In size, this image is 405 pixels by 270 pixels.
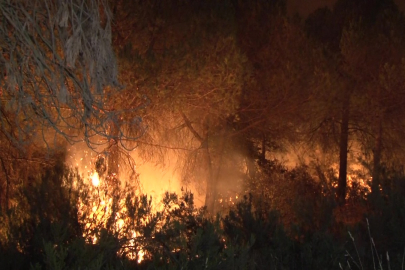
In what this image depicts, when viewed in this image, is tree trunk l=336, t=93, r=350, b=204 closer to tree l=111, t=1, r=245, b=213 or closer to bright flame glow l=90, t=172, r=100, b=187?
tree l=111, t=1, r=245, b=213

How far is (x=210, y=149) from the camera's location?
46.9 feet

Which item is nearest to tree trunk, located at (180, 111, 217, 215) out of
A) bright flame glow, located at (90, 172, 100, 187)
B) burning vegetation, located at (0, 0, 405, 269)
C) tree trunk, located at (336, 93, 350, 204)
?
burning vegetation, located at (0, 0, 405, 269)

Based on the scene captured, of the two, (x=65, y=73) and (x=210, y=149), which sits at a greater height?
(x=210, y=149)

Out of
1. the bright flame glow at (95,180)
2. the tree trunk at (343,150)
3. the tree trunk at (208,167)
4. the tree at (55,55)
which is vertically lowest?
the bright flame glow at (95,180)

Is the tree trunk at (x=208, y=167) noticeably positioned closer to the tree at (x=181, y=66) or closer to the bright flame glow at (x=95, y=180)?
the tree at (x=181, y=66)

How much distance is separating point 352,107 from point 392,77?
1.23m

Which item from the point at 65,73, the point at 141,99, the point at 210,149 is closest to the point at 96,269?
the point at 65,73

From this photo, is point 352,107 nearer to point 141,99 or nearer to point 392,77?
point 392,77

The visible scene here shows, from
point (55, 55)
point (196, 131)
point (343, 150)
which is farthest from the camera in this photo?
point (343, 150)

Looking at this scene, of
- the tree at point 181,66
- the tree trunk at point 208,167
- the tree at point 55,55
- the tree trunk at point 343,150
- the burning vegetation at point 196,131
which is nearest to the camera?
the tree at point 55,55

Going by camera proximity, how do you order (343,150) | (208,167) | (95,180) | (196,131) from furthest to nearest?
(343,150) → (208,167) → (196,131) → (95,180)

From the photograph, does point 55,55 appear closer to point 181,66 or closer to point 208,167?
point 181,66

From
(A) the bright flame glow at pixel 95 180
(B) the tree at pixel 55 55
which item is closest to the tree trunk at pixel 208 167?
(A) the bright flame glow at pixel 95 180

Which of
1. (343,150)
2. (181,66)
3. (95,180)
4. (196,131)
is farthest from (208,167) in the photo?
(95,180)
